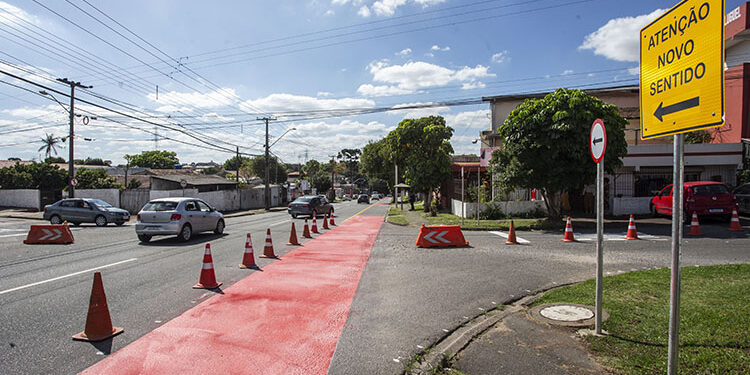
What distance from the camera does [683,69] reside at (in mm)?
3061

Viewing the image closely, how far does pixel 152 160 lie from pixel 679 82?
10019 centimetres

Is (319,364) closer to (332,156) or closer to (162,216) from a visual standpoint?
(162,216)

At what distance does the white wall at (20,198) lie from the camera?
1337 inches

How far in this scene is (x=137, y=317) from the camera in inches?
222

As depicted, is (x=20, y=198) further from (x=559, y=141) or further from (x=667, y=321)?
(x=667, y=321)

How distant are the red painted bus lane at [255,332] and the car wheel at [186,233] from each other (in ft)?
21.9

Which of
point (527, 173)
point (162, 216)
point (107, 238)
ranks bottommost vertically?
point (107, 238)

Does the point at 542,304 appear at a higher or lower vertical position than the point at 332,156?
lower

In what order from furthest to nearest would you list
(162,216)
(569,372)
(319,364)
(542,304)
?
1. (162,216)
2. (542,304)
3. (319,364)
4. (569,372)

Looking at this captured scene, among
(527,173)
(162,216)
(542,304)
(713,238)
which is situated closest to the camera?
(542,304)

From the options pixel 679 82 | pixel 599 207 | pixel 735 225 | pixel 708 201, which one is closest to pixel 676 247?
pixel 679 82

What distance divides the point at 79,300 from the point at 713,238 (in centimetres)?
1567

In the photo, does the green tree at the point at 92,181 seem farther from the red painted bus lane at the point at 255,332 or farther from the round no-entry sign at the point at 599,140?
the round no-entry sign at the point at 599,140

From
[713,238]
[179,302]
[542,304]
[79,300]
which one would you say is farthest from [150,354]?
[713,238]
